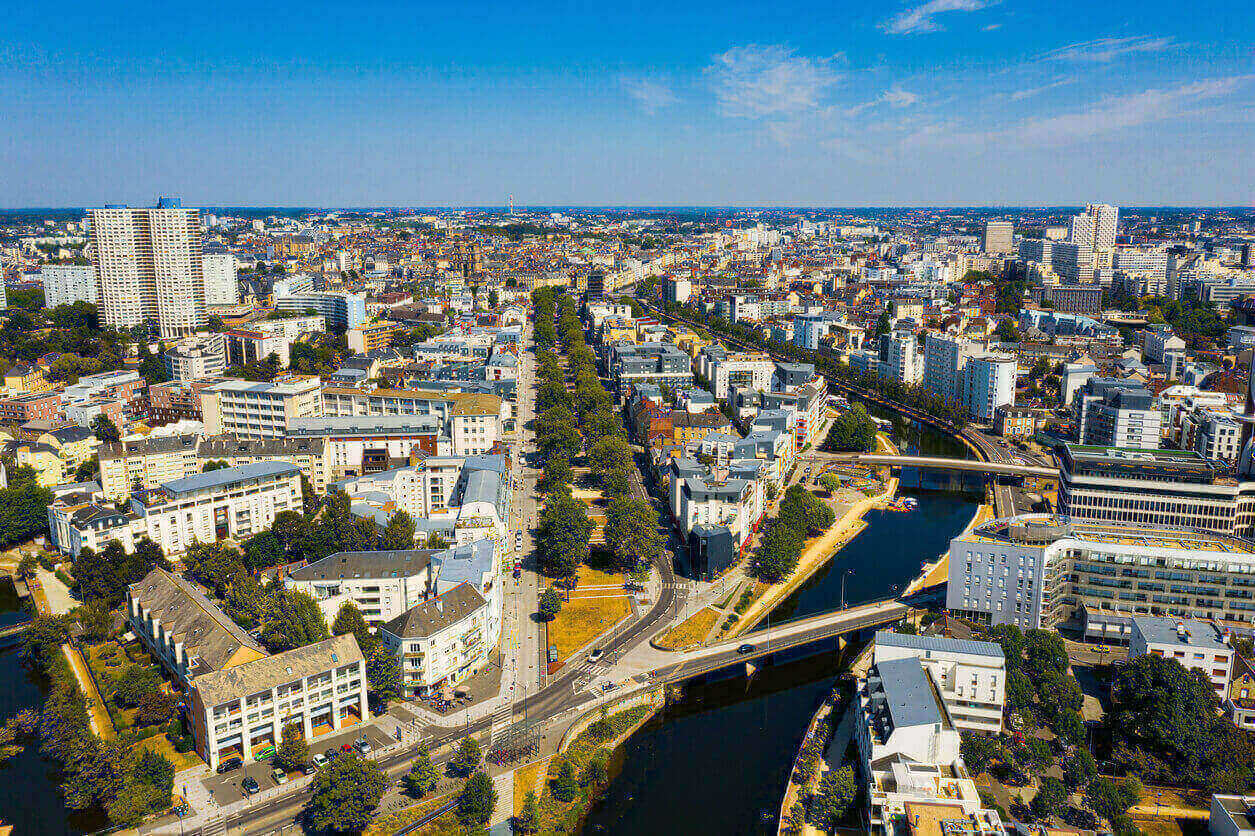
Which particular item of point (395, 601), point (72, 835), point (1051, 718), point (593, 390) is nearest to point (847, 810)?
point (1051, 718)

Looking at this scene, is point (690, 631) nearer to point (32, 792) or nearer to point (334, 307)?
point (32, 792)

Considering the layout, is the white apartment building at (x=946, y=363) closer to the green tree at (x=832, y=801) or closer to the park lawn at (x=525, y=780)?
the green tree at (x=832, y=801)

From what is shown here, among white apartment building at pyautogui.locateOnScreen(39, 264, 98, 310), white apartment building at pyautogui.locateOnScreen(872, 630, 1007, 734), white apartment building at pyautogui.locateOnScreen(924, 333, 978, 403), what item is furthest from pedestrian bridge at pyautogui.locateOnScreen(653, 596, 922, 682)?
white apartment building at pyautogui.locateOnScreen(39, 264, 98, 310)

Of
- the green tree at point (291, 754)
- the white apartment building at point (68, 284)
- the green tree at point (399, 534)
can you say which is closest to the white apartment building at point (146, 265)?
the white apartment building at point (68, 284)

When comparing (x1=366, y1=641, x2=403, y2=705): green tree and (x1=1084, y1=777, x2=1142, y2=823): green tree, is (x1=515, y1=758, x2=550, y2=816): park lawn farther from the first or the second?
(x1=1084, y1=777, x2=1142, y2=823): green tree

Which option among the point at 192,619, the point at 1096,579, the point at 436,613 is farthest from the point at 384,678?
the point at 1096,579

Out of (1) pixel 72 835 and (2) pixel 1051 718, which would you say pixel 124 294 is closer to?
(1) pixel 72 835
